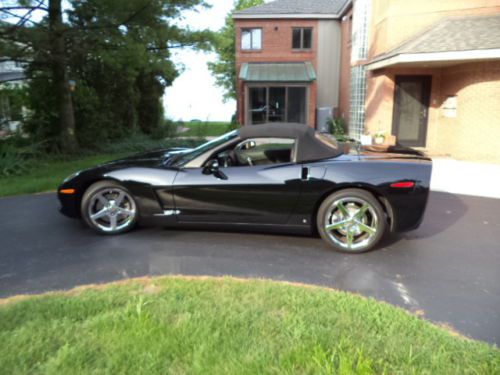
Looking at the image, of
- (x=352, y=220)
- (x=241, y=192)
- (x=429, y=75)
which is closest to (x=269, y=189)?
(x=241, y=192)

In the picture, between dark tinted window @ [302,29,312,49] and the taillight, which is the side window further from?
dark tinted window @ [302,29,312,49]

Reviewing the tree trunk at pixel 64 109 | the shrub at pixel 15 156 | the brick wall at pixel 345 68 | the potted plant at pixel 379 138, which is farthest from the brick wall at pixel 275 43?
the shrub at pixel 15 156

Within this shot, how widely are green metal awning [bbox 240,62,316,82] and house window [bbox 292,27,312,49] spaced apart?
1012mm

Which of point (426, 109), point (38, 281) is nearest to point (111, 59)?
point (38, 281)

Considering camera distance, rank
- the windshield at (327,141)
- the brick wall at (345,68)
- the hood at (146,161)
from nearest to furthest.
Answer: the windshield at (327,141)
the hood at (146,161)
the brick wall at (345,68)

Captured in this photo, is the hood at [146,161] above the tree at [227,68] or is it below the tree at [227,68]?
below

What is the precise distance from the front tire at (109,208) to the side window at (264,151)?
55.7 inches

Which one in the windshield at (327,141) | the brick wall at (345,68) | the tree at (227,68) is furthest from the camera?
the tree at (227,68)

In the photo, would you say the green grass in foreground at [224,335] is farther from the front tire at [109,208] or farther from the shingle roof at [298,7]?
the shingle roof at [298,7]

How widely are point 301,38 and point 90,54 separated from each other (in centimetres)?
1290

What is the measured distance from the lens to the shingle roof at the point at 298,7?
840 inches

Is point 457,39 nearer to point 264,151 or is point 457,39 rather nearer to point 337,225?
point 264,151

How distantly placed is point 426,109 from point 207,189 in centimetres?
1044

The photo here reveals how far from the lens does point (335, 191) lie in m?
4.41
